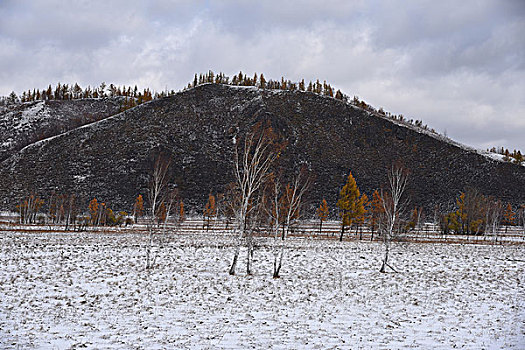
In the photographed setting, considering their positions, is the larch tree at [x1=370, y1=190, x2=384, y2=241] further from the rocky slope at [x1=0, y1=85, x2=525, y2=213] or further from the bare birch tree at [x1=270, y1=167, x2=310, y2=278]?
the rocky slope at [x1=0, y1=85, x2=525, y2=213]

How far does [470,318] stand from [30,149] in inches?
5554

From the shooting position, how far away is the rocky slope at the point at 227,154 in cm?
10944

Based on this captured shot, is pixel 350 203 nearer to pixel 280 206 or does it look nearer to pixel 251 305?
pixel 280 206

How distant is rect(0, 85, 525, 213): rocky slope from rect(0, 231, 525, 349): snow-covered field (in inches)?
3251


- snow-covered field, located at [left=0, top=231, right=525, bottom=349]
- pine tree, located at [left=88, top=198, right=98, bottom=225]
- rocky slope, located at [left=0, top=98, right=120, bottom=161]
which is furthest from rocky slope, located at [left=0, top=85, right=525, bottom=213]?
snow-covered field, located at [left=0, top=231, right=525, bottom=349]

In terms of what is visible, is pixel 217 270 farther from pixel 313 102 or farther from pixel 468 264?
pixel 313 102

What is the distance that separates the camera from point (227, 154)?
Result: 417 ft

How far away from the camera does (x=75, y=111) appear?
654ft

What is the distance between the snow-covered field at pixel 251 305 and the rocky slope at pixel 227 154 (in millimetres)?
82569

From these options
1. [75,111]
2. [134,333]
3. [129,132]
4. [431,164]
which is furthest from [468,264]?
[75,111]

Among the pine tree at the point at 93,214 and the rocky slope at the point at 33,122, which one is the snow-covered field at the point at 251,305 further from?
the rocky slope at the point at 33,122

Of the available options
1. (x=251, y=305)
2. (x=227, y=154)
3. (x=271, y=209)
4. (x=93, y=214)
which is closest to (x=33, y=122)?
(x=227, y=154)

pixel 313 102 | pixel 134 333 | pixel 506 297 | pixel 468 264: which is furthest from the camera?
pixel 313 102

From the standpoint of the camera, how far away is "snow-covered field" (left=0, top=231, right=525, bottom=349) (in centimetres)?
1061
